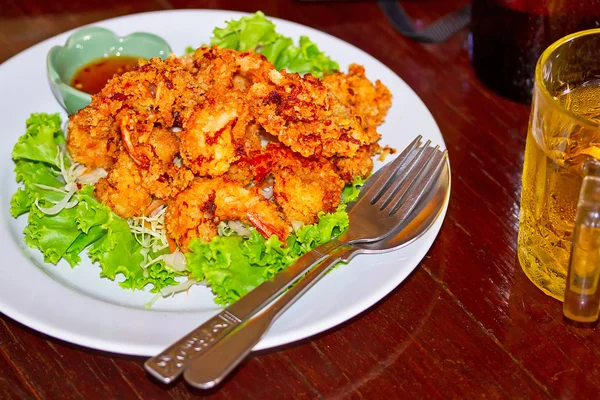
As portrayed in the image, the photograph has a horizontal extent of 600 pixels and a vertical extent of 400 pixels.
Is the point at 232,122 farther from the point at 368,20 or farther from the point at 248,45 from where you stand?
the point at 368,20

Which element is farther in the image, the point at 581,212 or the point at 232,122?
the point at 232,122

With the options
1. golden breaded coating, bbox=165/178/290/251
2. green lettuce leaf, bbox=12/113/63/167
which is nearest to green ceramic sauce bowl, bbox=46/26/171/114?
green lettuce leaf, bbox=12/113/63/167

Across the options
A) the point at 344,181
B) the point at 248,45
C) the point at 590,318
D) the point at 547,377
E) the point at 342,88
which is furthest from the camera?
→ the point at 248,45

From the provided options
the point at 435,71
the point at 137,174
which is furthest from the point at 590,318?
the point at 435,71

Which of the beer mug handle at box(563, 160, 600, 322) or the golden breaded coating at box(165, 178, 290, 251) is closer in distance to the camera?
the beer mug handle at box(563, 160, 600, 322)

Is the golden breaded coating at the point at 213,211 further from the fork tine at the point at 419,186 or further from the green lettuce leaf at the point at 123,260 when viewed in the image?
the fork tine at the point at 419,186

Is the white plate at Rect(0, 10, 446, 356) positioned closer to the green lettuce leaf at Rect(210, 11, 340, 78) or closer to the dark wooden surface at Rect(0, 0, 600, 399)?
the dark wooden surface at Rect(0, 0, 600, 399)

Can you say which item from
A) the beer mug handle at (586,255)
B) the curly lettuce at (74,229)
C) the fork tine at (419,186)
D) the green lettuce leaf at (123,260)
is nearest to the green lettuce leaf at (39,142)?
the curly lettuce at (74,229)
